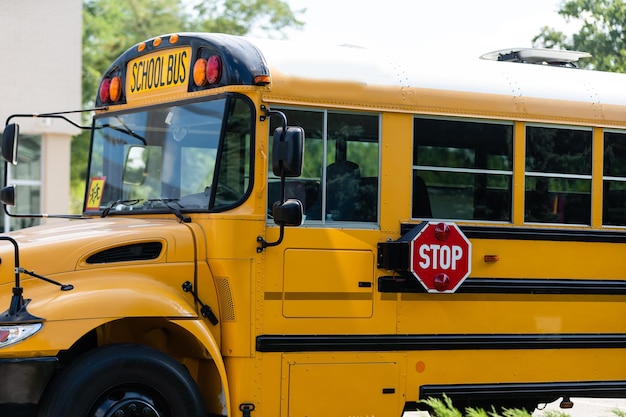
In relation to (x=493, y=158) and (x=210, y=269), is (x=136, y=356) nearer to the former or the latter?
(x=210, y=269)

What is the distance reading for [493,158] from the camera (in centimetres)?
682

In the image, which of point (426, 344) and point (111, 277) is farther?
point (426, 344)

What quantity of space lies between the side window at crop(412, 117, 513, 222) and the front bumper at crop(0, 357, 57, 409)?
241 cm

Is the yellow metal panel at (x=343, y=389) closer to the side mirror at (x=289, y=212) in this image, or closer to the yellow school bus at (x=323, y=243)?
the yellow school bus at (x=323, y=243)

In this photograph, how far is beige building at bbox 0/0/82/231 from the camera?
21078 millimetres

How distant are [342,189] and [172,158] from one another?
1033mm

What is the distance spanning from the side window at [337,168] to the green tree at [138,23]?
21.6 metres

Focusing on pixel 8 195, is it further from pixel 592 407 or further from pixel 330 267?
pixel 592 407

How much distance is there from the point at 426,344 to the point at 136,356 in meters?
1.87

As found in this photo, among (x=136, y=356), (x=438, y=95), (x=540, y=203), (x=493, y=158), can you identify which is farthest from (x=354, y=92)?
(x=136, y=356)

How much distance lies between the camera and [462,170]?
265 inches

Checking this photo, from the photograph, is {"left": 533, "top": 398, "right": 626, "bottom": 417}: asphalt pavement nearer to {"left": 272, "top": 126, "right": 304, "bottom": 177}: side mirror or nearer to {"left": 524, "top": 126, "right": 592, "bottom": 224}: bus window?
{"left": 524, "top": 126, "right": 592, "bottom": 224}: bus window

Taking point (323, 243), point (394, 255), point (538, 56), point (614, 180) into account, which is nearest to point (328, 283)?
point (323, 243)

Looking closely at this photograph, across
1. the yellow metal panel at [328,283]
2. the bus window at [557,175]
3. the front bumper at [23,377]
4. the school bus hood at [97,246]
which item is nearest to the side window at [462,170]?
the bus window at [557,175]
